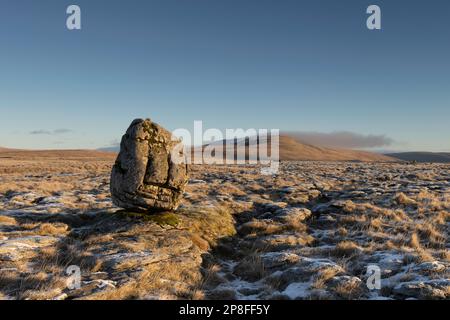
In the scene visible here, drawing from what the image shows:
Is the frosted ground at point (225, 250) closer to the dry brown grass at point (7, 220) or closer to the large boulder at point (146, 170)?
the dry brown grass at point (7, 220)

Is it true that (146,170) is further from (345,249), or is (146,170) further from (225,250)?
(345,249)

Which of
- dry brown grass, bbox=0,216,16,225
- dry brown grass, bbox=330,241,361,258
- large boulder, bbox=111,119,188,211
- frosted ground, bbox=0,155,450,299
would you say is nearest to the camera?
frosted ground, bbox=0,155,450,299

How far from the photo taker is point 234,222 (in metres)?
19.1

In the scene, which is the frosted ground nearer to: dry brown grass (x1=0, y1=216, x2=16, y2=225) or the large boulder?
dry brown grass (x1=0, y1=216, x2=16, y2=225)

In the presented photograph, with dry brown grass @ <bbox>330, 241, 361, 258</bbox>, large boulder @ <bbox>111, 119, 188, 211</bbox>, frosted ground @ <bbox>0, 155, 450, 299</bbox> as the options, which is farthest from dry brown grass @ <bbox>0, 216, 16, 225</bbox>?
dry brown grass @ <bbox>330, 241, 361, 258</bbox>

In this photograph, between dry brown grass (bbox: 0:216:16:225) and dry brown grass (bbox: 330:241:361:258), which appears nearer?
dry brown grass (bbox: 330:241:361:258)

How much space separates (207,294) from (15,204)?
15.8 m

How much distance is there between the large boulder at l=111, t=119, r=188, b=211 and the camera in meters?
15.6

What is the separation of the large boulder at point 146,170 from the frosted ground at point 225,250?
77cm

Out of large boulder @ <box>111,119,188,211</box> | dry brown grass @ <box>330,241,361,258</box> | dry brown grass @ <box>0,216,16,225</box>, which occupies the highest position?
large boulder @ <box>111,119,188,211</box>

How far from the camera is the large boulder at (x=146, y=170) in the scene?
15.6 metres

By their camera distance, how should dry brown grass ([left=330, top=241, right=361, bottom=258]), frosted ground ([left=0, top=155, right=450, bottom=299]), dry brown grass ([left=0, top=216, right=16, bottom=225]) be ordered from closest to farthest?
frosted ground ([left=0, top=155, right=450, bottom=299])
dry brown grass ([left=330, top=241, right=361, bottom=258])
dry brown grass ([left=0, top=216, right=16, bottom=225])

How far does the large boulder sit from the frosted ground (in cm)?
77

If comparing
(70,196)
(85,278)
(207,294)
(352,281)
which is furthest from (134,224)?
(70,196)
